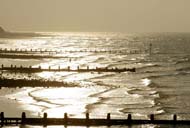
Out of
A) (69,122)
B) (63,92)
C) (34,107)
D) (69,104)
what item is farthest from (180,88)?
(69,122)

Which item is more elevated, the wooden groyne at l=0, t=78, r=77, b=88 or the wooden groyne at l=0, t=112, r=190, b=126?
the wooden groyne at l=0, t=78, r=77, b=88

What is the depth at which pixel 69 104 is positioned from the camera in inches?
1890

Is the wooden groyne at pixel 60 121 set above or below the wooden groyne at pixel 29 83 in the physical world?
below

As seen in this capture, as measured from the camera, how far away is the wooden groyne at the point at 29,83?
200 feet

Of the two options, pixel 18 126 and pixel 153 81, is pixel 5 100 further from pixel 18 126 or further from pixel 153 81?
pixel 153 81

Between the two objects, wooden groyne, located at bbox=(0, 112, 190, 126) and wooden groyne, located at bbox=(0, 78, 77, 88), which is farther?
wooden groyne, located at bbox=(0, 78, 77, 88)

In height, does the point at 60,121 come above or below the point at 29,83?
below

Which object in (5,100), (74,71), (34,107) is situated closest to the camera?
(34,107)

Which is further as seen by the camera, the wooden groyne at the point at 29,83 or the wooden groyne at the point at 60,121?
the wooden groyne at the point at 29,83

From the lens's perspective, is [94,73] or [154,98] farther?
[94,73]

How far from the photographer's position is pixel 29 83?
62.1m

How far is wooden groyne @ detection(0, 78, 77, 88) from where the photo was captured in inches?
2398

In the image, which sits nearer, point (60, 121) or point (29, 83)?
point (60, 121)

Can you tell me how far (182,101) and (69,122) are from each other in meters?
20.2
